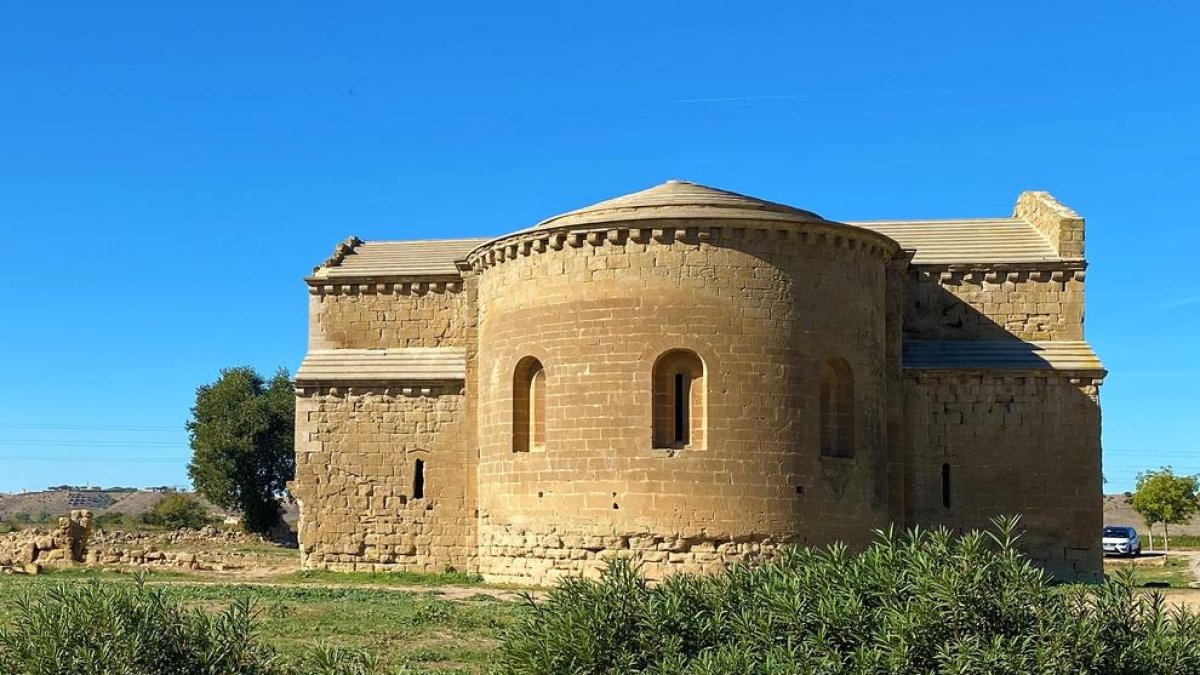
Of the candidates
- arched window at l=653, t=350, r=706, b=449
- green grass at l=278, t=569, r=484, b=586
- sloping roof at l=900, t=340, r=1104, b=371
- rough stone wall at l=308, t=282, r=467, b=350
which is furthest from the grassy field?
sloping roof at l=900, t=340, r=1104, b=371

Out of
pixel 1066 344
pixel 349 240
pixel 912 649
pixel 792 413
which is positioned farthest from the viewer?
pixel 349 240

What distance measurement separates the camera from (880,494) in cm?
1969

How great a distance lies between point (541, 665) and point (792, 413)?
397 inches

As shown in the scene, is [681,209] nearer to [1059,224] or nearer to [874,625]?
[1059,224]

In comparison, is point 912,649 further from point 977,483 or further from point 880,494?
point 977,483

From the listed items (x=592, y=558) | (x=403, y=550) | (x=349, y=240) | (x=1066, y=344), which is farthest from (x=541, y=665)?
(x=349, y=240)

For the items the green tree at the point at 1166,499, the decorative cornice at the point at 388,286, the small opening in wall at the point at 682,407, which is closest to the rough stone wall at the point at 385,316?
the decorative cornice at the point at 388,286

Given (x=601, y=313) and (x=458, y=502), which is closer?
(x=601, y=313)

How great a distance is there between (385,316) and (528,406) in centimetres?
480

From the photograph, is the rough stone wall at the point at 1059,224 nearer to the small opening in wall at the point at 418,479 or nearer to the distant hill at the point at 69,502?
the small opening in wall at the point at 418,479

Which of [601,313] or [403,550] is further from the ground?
[601,313]

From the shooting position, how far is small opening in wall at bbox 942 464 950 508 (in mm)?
21000

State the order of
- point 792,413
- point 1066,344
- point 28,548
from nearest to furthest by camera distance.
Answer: point 792,413 < point 1066,344 < point 28,548

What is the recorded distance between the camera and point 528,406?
19.5 metres
